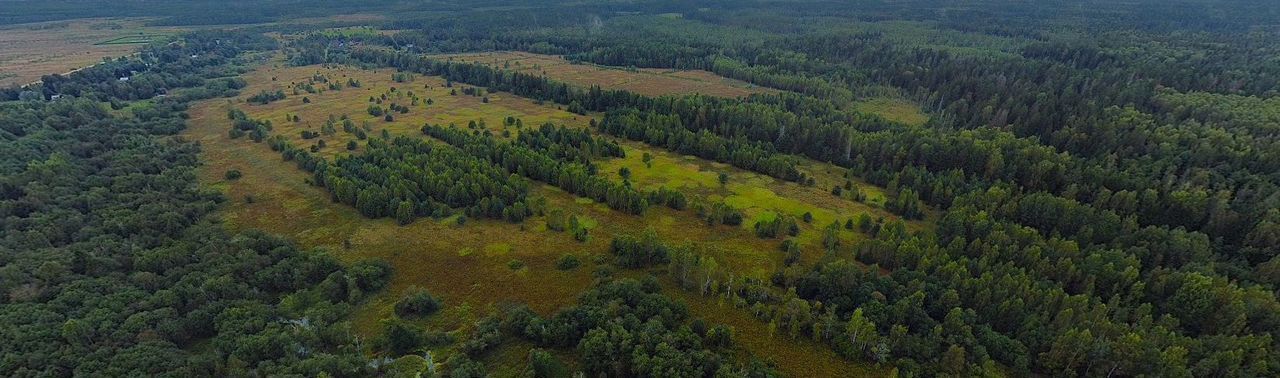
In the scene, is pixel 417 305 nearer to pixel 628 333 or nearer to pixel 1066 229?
pixel 628 333

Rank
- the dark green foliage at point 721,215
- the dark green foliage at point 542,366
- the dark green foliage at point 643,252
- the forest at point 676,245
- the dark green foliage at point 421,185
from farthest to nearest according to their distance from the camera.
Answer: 1. the dark green foliage at point 421,185
2. the dark green foliage at point 721,215
3. the dark green foliage at point 643,252
4. the forest at point 676,245
5. the dark green foliage at point 542,366

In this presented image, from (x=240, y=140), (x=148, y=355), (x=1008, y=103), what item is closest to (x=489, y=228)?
(x=148, y=355)

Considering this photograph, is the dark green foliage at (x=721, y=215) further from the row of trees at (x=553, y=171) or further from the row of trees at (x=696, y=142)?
the row of trees at (x=696, y=142)

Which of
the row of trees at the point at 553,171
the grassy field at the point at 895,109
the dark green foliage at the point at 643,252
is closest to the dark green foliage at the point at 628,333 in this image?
the dark green foliage at the point at 643,252

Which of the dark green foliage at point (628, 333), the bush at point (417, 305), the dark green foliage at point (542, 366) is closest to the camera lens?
the dark green foliage at point (628, 333)

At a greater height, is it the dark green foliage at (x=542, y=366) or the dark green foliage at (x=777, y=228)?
the dark green foliage at (x=777, y=228)

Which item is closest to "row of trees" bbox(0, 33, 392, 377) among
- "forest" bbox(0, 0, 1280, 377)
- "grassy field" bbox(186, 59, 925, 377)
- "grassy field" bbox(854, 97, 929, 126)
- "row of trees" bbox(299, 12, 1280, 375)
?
"forest" bbox(0, 0, 1280, 377)

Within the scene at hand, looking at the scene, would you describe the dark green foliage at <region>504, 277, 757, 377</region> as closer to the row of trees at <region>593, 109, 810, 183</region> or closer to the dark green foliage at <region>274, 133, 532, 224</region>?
the dark green foliage at <region>274, 133, 532, 224</region>

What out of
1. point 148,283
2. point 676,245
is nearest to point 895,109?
point 676,245
